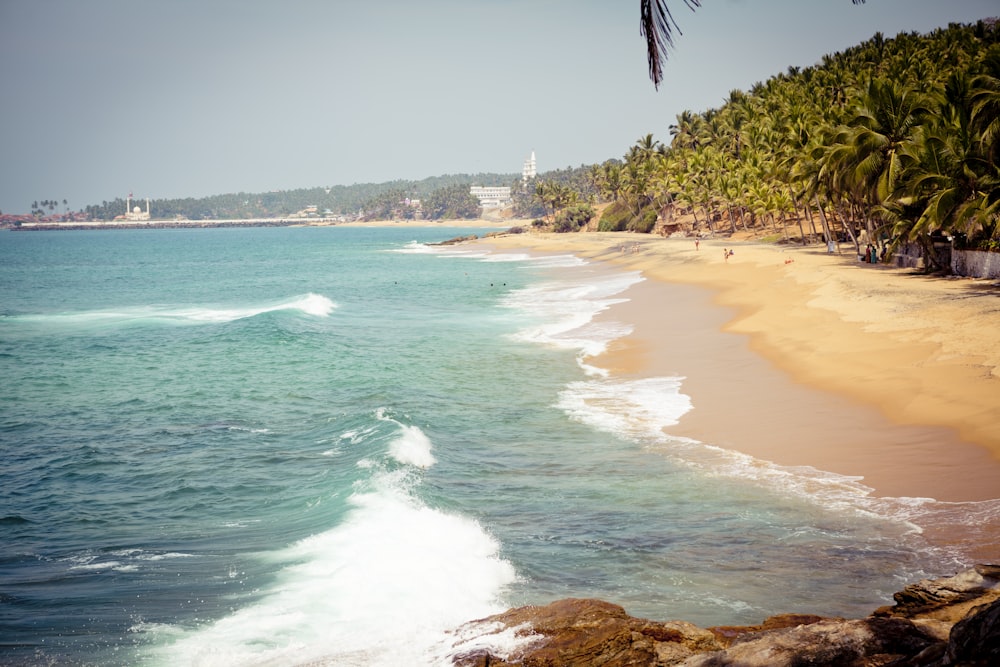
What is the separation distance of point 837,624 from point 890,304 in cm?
2434

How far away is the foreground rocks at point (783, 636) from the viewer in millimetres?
5379

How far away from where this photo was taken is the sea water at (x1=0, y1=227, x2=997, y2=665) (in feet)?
32.9

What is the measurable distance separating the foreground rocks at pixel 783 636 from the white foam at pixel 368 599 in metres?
1.02

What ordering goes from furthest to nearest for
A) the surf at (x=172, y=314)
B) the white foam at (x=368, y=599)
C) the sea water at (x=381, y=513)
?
the surf at (x=172, y=314)
the sea water at (x=381, y=513)
the white foam at (x=368, y=599)

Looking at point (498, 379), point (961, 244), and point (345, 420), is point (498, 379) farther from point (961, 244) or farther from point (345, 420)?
point (961, 244)

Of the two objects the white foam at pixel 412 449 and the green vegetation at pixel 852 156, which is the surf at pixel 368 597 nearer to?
the white foam at pixel 412 449

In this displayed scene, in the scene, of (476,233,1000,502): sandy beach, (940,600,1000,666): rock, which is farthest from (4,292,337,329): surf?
(940,600,1000,666): rock

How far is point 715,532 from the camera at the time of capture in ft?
39.6

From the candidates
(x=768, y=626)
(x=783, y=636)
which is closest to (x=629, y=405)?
(x=768, y=626)

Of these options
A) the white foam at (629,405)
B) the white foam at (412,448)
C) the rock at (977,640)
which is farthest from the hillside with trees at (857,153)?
the rock at (977,640)

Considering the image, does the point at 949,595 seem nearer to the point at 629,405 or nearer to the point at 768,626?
the point at 768,626

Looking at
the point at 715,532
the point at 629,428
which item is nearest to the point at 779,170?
the point at 629,428

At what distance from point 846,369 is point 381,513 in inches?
527

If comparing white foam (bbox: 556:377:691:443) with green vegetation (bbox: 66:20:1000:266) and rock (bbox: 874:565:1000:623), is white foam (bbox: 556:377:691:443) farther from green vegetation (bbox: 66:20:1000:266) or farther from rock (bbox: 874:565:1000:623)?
green vegetation (bbox: 66:20:1000:266)
